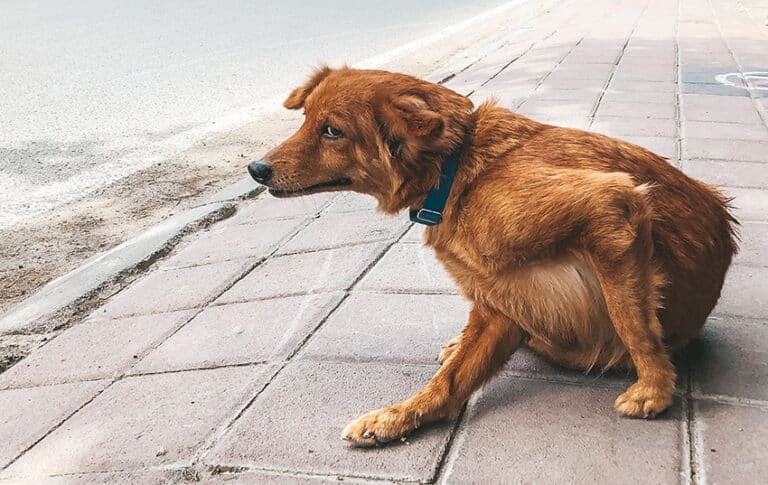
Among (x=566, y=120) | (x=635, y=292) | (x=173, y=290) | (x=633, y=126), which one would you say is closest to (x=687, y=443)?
(x=635, y=292)

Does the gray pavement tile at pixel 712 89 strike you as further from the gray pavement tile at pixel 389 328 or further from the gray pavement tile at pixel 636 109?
the gray pavement tile at pixel 389 328

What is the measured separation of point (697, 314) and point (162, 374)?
6.65ft

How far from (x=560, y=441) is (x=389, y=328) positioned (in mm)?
1059

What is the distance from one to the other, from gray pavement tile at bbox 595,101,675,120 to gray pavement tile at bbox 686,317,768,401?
11.8ft

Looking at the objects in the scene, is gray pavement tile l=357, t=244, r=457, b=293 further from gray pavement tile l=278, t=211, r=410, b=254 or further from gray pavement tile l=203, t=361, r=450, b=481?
gray pavement tile l=203, t=361, r=450, b=481

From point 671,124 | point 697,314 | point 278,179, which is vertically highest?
point 278,179

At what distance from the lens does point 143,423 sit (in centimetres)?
289

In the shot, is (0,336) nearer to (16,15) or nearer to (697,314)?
(697,314)

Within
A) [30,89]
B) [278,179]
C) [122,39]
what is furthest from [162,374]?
[122,39]

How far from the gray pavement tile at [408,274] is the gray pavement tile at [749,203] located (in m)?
1.64

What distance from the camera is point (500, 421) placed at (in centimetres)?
266

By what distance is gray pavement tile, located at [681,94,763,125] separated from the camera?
6379 millimetres

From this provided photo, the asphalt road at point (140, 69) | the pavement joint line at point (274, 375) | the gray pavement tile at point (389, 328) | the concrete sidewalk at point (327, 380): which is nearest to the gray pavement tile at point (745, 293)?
the concrete sidewalk at point (327, 380)

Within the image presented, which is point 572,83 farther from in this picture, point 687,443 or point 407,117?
point 687,443
